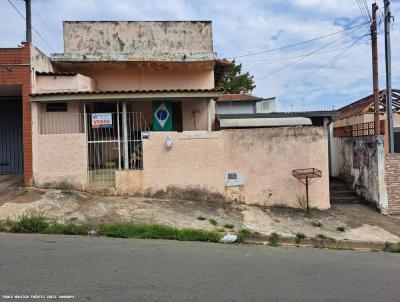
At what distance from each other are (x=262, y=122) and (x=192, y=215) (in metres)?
5.32

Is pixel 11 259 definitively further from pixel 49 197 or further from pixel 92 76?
pixel 92 76

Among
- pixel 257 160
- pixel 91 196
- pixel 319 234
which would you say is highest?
pixel 257 160

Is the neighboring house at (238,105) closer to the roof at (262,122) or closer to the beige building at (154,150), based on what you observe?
the roof at (262,122)

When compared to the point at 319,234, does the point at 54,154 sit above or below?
above

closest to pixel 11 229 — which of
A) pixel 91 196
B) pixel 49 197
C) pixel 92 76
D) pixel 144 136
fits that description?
pixel 49 197

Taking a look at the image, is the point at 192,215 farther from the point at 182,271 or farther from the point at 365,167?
the point at 365,167

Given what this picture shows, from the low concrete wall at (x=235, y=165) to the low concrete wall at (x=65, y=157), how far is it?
1.13m

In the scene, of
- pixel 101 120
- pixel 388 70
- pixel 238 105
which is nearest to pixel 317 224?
pixel 101 120

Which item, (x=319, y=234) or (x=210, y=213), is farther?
(x=210, y=213)

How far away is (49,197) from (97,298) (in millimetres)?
6703

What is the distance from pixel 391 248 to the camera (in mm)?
8844

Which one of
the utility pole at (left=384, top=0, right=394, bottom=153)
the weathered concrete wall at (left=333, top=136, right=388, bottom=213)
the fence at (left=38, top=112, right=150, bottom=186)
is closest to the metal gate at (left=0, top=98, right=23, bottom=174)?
the fence at (left=38, top=112, right=150, bottom=186)

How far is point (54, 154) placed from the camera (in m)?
11.5

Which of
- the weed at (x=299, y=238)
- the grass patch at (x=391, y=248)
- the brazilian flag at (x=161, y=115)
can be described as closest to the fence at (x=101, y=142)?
the brazilian flag at (x=161, y=115)
